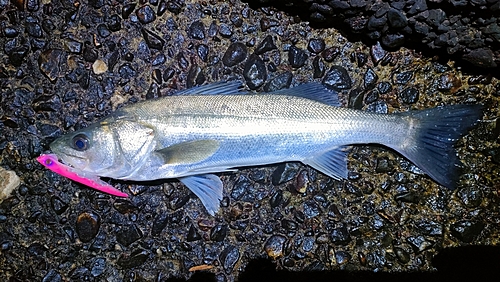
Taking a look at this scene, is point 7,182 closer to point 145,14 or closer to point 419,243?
point 145,14

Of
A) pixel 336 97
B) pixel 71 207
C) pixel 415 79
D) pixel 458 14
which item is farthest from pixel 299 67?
pixel 71 207

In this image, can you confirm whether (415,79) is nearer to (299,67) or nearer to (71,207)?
(299,67)

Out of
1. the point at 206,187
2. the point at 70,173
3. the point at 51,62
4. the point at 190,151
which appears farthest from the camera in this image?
the point at 51,62

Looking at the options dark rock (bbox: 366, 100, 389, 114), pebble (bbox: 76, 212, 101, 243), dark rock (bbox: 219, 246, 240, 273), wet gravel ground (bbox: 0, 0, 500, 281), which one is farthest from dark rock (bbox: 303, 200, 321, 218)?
pebble (bbox: 76, 212, 101, 243)

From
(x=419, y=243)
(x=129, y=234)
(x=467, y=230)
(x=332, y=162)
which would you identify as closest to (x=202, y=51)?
(x=332, y=162)

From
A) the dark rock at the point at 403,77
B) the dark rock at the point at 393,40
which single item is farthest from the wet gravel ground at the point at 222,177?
the dark rock at the point at 393,40

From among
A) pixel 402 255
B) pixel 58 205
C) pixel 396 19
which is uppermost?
pixel 396 19
